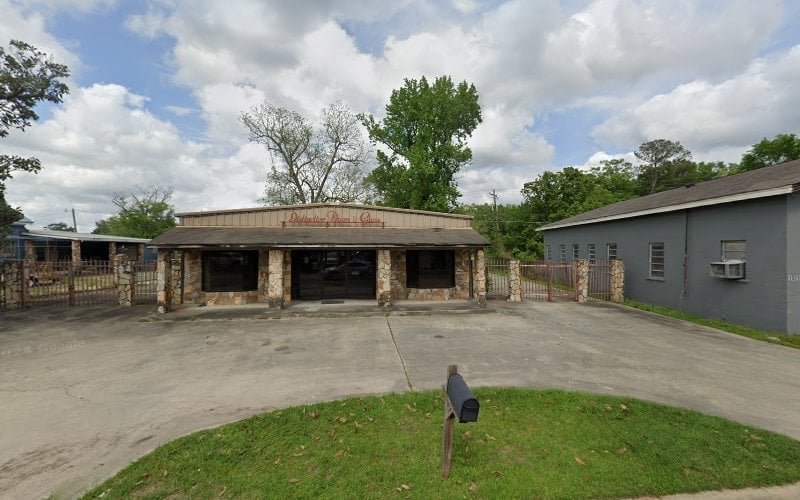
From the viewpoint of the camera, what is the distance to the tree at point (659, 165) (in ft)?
132

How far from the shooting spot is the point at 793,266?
914cm

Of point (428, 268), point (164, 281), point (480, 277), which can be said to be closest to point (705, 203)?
point (480, 277)

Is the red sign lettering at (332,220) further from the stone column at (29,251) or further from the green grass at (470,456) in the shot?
the stone column at (29,251)

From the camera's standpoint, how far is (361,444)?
3.95 metres

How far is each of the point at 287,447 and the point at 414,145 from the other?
74.8 feet

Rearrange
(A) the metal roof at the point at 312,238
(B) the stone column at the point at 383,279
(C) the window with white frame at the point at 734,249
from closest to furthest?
(C) the window with white frame at the point at 734,249 < (A) the metal roof at the point at 312,238 < (B) the stone column at the point at 383,279

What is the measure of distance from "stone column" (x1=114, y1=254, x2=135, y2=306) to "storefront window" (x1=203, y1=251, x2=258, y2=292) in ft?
11.3

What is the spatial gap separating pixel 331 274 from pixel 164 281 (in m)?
6.36

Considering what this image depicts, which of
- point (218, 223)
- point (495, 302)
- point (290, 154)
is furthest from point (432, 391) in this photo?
point (290, 154)

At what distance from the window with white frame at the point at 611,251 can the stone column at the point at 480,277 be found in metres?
8.63

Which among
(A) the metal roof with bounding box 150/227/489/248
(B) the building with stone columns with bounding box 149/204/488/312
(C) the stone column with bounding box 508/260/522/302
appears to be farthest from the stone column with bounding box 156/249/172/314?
(C) the stone column with bounding box 508/260/522/302

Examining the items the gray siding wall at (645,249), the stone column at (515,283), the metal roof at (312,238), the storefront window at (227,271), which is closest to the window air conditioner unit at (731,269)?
the gray siding wall at (645,249)

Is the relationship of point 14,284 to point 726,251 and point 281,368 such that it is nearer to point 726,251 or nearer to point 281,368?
point 281,368

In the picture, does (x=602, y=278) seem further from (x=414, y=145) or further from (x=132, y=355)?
(x=132, y=355)
